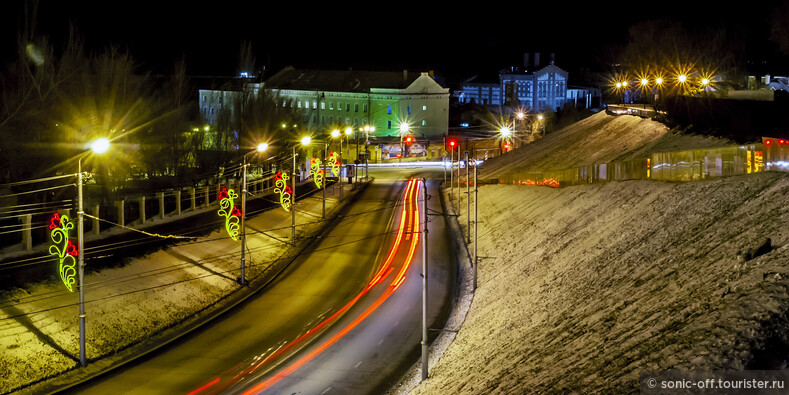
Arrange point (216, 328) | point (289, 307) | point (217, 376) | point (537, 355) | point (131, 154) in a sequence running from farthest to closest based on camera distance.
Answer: point (131, 154) < point (289, 307) < point (216, 328) < point (217, 376) < point (537, 355)

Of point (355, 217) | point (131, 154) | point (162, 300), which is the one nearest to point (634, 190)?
point (162, 300)

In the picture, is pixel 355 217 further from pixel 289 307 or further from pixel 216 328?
pixel 216 328

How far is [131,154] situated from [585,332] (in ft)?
125

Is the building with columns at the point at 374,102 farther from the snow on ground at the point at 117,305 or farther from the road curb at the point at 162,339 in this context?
the snow on ground at the point at 117,305

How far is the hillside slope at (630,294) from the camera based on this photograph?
1471 centimetres

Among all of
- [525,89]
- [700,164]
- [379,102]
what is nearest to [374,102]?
[379,102]

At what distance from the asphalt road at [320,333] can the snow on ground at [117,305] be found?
1.33 m

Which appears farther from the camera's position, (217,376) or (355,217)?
(355,217)

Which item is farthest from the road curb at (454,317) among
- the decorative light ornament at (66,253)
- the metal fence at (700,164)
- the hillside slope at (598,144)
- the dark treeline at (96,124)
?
the dark treeline at (96,124)

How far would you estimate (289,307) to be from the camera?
30828 millimetres

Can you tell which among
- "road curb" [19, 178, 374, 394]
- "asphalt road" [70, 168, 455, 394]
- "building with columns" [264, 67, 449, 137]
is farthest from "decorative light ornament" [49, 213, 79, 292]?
"building with columns" [264, 67, 449, 137]

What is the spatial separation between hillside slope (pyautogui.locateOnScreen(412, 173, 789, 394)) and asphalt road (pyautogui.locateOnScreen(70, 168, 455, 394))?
87.1 inches

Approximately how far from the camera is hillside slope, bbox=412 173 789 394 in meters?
14.7

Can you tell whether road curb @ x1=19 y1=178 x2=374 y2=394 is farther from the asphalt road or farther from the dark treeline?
the dark treeline
